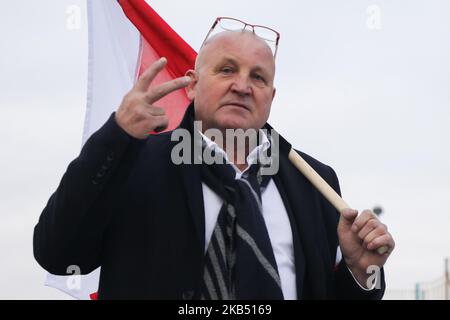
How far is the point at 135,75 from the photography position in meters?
5.69

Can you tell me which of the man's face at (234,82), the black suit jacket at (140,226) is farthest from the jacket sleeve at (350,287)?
the man's face at (234,82)

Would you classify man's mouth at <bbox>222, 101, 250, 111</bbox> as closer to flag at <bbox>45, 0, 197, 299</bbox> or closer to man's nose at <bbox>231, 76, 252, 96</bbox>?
man's nose at <bbox>231, 76, 252, 96</bbox>

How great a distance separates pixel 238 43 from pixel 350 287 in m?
1.18

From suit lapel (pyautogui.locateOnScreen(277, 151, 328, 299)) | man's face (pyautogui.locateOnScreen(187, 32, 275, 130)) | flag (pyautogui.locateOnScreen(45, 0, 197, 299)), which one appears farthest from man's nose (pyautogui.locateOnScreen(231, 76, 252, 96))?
flag (pyautogui.locateOnScreen(45, 0, 197, 299))

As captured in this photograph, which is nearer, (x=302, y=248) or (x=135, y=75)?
(x=302, y=248)

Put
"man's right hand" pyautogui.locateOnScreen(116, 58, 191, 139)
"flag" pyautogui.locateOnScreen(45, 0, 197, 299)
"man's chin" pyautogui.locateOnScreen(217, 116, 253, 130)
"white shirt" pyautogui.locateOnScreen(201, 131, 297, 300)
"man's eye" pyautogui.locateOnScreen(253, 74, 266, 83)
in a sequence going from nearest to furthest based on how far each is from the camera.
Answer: "man's right hand" pyautogui.locateOnScreen(116, 58, 191, 139) → "white shirt" pyautogui.locateOnScreen(201, 131, 297, 300) → "man's chin" pyautogui.locateOnScreen(217, 116, 253, 130) → "man's eye" pyautogui.locateOnScreen(253, 74, 266, 83) → "flag" pyautogui.locateOnScreen(45, 0, 197, 299)

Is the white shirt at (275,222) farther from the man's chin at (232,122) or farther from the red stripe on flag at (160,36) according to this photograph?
the red stripe on flag at (160,36)

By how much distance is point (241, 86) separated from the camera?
3.45 m

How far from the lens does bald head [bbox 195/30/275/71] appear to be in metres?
3.60

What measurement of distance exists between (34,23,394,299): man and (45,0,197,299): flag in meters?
1.89
